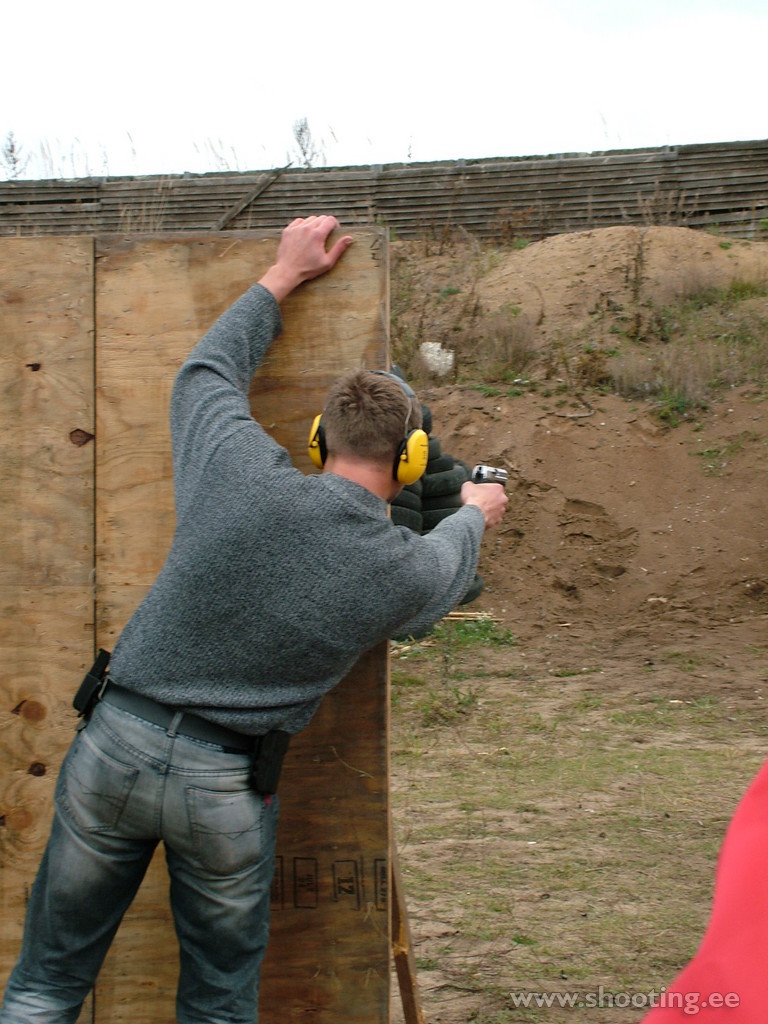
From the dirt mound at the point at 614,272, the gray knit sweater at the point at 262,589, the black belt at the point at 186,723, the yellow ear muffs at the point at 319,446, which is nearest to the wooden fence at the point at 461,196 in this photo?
the dirt mound at the point at 614,272

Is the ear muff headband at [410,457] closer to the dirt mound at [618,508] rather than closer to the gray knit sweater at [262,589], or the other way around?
the gray knit sweater at [262,589]

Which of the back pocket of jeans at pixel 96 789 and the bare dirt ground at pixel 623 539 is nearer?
the back pocket of jeans at pixel 96 789

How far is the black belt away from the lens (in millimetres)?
2426

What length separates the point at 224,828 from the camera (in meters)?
2.44

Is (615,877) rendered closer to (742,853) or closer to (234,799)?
(234,799)

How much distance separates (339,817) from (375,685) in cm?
42

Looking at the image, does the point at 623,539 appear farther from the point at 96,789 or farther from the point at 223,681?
the point at 96,789


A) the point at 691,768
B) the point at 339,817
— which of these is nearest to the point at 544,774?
the point at 691,768

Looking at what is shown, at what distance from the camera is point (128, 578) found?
318cm

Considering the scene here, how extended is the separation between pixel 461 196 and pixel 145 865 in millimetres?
15714

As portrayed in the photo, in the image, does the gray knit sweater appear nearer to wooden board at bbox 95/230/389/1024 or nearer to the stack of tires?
wooden board at bbox 95/230/389/1024

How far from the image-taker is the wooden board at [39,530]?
3162mm

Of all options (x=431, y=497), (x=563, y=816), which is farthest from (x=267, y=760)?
(x=563, y=816)

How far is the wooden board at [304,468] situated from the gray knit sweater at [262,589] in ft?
2.05
